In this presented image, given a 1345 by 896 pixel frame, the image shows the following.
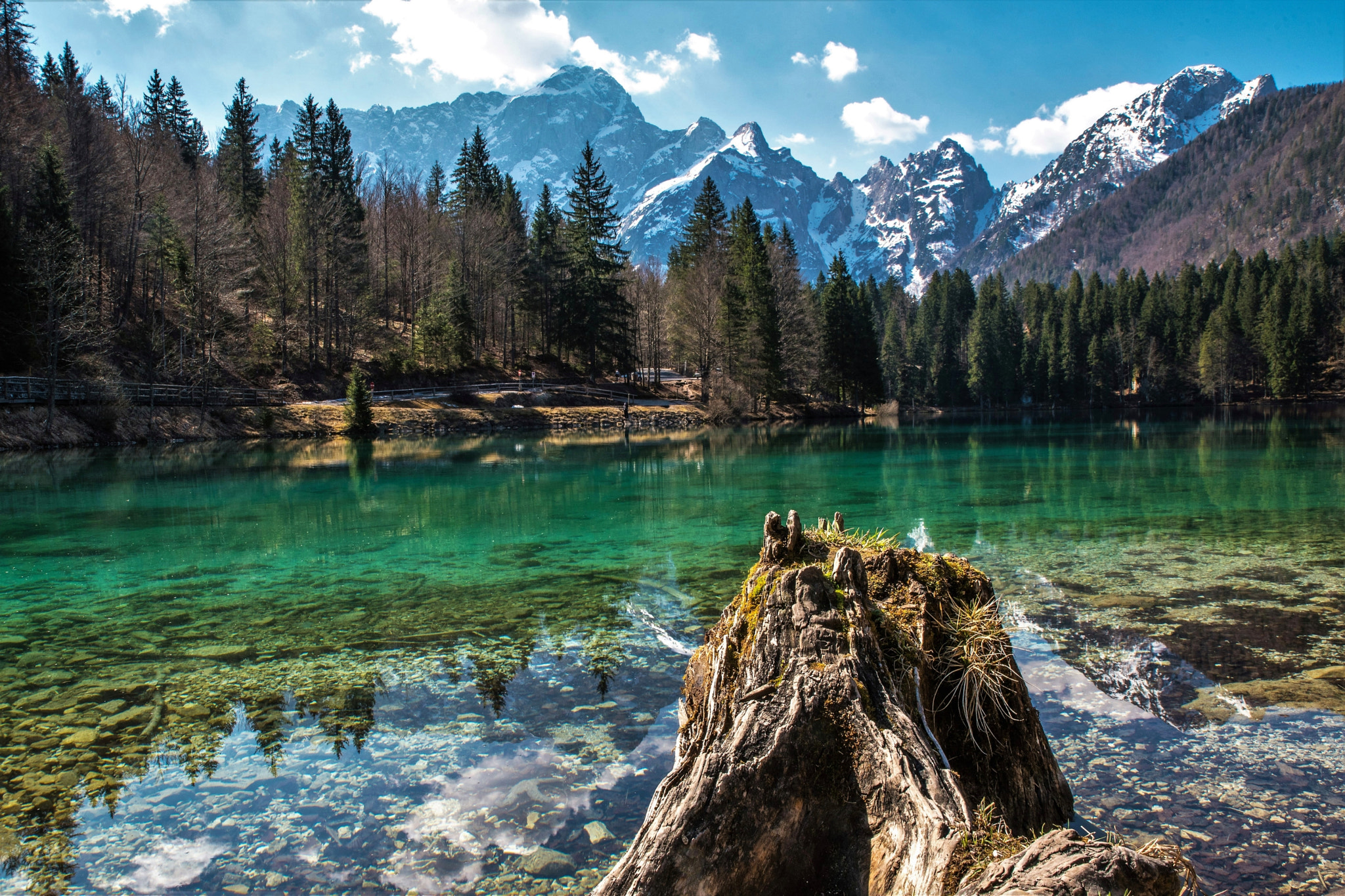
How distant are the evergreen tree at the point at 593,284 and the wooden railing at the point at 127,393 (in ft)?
89.3

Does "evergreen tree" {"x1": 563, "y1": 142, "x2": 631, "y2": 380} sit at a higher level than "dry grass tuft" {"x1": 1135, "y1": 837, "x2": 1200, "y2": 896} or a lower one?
higher

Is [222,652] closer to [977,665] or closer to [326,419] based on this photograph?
[977,665]

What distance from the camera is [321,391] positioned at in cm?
5528

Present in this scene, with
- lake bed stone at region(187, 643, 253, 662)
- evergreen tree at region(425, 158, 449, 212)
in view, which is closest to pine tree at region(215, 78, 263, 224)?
evergreen tree at region(425, 158, 449, 212)

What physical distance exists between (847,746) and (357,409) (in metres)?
49.8

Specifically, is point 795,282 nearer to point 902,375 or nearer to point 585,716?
point 902,375

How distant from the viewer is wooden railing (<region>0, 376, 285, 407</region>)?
3658cm

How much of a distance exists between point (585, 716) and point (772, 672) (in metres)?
3.06

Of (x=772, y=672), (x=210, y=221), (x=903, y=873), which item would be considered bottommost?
(x=903, y=873)

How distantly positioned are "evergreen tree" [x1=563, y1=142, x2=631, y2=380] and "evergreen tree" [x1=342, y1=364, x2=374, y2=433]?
24.9 metres

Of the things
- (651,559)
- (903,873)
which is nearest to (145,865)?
(903,873)

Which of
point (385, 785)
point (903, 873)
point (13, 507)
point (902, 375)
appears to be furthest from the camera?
point (902, 375)

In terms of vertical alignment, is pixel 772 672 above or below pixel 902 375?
below

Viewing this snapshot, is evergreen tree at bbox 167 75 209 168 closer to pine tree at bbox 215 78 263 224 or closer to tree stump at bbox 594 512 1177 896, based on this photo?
pine tree at bbox 215 78 263 224
